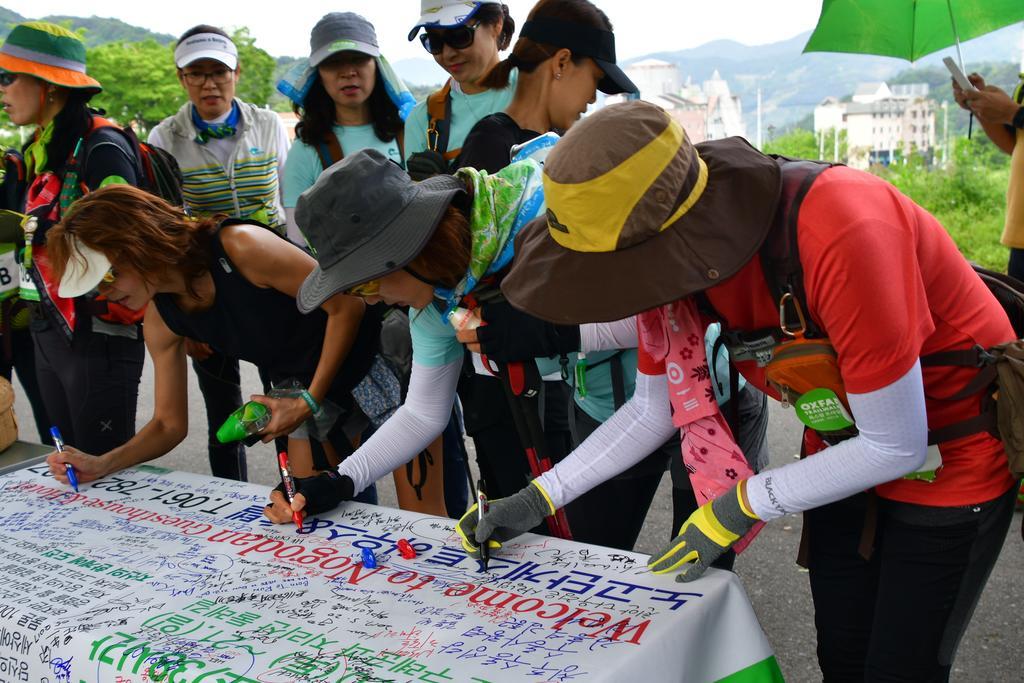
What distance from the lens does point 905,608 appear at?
1.36 m

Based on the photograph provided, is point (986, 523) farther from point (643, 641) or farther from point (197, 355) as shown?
point (197, 355)

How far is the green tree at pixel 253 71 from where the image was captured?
76.6ft

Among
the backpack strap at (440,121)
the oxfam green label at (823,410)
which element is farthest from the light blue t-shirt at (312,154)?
the oxfam green label at (823,410)

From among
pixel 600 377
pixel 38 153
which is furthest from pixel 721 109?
pixel 600 377

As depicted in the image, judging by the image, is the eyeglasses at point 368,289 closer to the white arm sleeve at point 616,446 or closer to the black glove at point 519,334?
the black glove at point 519,334

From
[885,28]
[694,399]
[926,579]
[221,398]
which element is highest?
[885,28]

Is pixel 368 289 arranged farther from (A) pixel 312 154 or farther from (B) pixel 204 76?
(B) pixel 204 76

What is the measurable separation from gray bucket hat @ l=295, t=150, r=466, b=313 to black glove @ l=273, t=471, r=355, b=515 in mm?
412

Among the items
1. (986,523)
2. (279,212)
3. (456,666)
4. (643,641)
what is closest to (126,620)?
(456,666)

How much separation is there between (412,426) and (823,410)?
35.7 inches

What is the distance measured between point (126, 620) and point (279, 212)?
224cm

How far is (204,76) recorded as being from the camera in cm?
330

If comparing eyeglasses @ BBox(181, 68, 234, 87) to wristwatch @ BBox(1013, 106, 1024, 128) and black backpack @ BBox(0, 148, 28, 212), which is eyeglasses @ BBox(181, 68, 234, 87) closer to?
black backpack @ BBox(0, 148, 28, 212)

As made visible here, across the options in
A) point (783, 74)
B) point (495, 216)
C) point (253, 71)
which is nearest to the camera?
point (495, 216)
